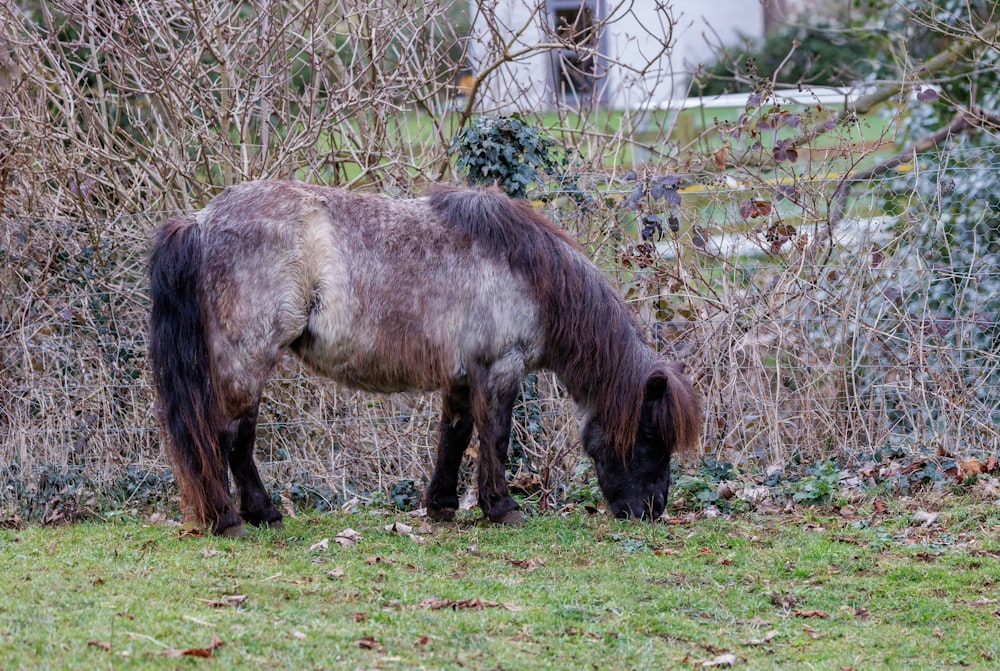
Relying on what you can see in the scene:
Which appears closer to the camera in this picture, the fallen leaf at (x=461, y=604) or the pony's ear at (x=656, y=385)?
the fallen leaf at (x=461, y=604)

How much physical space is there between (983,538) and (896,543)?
46 centimetres

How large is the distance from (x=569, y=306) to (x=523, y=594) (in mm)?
1964

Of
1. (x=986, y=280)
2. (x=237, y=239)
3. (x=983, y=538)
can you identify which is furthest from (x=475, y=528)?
(x=986, y=280)

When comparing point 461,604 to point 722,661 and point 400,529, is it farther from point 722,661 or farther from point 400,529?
point 400,529

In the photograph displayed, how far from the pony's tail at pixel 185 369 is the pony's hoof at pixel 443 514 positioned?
4.43ft

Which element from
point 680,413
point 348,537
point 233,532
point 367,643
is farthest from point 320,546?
point 680,413

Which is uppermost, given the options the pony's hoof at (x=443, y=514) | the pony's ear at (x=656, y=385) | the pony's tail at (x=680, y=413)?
the pony's ear at (x=656, y=385)

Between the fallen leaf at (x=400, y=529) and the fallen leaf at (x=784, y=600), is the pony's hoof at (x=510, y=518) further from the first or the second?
the fallen leaf at (x=784, y=600)

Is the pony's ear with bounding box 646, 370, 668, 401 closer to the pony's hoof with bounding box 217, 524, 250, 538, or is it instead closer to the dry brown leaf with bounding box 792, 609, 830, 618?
the dry brown leaf with bounding box 792, 609, 830, 618

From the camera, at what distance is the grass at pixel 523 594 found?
372 centimetres

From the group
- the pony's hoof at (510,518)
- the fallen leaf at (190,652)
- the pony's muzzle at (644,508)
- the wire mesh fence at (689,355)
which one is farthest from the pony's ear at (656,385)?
the fallen leaf at (190,652)

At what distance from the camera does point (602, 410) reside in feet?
19.9

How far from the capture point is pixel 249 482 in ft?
19.2

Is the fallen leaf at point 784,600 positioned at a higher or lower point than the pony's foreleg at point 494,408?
lower
